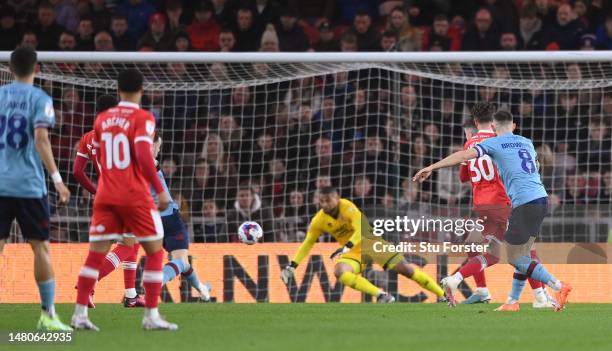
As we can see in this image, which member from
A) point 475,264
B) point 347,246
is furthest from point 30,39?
point 475,264

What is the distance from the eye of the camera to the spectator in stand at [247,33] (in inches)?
710

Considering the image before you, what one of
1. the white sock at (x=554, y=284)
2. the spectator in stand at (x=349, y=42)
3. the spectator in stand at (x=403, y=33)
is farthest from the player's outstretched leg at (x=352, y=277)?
the spectator in stand at (x=403, y=33)

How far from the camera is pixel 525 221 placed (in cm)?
1137

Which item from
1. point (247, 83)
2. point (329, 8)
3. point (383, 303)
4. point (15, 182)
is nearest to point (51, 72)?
point (247, 83)

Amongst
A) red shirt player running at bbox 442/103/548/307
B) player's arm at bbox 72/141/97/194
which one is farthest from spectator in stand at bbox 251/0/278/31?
player's arm at bbox 72/141/97/194

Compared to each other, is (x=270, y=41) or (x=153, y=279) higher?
(x=270, y=41)

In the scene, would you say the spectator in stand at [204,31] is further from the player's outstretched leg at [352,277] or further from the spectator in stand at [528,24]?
the player's outstretched leg at [352,277]

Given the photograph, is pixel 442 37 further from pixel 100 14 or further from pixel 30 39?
pixel 30 39

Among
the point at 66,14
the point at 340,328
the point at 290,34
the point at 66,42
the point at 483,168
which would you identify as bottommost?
the point at 340,328

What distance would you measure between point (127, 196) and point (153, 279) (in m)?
0.61

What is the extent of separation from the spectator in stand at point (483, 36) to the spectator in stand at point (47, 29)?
6022mm

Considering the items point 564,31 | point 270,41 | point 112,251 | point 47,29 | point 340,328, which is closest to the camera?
point 340,328

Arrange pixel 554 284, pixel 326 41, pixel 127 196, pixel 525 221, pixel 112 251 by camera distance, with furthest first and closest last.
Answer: pixel 326 41 < pixel 112 251 < pixel 525 221 < pixel 554 284 < pixel 127 196

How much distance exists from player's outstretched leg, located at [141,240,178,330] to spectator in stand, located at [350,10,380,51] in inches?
372
